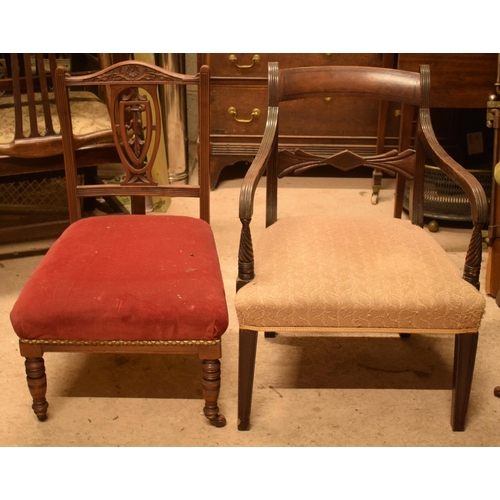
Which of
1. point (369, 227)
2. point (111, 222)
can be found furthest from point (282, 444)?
point (111, 222)

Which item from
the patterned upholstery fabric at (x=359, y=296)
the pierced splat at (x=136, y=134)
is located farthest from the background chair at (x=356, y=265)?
the pierced splat at (x=136, y=134)

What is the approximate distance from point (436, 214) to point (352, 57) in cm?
98

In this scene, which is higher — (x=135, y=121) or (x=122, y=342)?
(x=135, y=121)

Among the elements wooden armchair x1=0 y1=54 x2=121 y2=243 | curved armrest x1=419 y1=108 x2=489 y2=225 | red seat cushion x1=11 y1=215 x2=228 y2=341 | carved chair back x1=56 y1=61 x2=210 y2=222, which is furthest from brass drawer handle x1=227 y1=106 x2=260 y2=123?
red seat cushion x1=11 y1=215 x2=228 y2=341

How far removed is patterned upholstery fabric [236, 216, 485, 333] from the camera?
194 cm

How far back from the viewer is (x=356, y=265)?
6.75ft

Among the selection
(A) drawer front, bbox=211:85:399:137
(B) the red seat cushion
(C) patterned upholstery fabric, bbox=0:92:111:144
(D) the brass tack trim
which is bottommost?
(D) the brass tack trim

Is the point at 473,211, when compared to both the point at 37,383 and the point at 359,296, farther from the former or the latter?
the point at 37,383

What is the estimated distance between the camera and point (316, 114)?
4.07m

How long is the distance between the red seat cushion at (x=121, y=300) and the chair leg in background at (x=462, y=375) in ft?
2.23

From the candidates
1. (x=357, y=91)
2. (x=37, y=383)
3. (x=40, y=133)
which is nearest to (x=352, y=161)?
(x=357, y=91)

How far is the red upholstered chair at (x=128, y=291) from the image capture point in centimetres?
198

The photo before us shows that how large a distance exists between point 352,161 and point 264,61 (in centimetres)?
180

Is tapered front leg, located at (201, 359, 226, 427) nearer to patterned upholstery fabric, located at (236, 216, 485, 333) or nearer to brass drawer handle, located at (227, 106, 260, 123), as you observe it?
patterned upholstery fabric, located at (236, 216, 485, 333)
